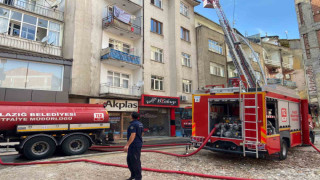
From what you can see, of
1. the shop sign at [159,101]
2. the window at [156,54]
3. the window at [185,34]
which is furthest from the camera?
the window at [185,34]

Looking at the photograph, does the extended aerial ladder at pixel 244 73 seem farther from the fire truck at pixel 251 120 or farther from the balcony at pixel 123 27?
the balcony at pixel 123 27

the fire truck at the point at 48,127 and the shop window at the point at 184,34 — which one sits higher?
the shop window at the point at 184,34

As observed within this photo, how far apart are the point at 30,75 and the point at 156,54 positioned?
1187 cm

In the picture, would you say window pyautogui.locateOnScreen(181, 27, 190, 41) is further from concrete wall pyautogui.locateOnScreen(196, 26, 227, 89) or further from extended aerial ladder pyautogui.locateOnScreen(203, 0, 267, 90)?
extended aerial ladder pyautogui.locateOnScreen(203, 0, 267, 90)

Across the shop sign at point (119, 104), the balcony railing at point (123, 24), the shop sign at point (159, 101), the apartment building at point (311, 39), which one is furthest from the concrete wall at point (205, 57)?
the shop sign at point (119, 104)

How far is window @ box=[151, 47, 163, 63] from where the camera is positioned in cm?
2168

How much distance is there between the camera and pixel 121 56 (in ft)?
59.3

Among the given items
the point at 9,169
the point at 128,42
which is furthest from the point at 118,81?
the point at 9,169

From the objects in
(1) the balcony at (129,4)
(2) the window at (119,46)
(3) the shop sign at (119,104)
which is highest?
(1) the balcony at (129,4)

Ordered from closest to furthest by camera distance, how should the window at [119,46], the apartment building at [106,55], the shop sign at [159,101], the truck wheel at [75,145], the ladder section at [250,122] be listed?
the ladder section at [250,122]
the truck wheel at [75,145]
the apartment building at [106,55]
the window at [119,46]
the shop sign at [159,101]

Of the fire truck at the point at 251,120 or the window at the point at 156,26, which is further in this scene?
the window at the point at 156,26

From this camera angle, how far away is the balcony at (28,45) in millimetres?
13780

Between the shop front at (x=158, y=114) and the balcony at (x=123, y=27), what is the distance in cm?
584

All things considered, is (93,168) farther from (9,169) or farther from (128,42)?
(128,42)
